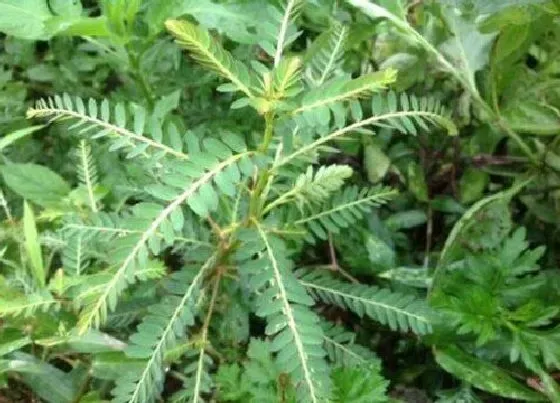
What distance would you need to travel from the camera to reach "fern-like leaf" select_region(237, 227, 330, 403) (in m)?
0.84

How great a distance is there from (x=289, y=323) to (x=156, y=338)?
0.48 feet

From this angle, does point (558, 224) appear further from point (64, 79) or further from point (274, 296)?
point (64, 79)

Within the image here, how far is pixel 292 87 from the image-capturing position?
2.65 ft

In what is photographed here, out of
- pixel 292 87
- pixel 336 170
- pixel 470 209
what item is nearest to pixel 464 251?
pixel 470 209

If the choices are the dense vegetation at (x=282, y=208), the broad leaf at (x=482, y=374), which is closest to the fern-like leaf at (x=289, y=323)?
the dense vegetation at (x=282, y=208)

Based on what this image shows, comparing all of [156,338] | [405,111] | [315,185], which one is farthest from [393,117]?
[156,338]

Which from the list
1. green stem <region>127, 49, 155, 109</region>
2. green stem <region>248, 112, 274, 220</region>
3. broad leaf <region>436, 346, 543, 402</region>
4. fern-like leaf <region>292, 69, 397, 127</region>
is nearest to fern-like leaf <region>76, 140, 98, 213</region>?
green stem <region>127, 49, 155, 109</region>

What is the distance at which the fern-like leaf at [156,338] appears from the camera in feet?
2.87

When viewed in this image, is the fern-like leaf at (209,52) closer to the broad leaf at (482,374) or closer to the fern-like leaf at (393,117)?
the fern-like leaf at (393,117)

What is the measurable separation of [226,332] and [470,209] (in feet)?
1.18

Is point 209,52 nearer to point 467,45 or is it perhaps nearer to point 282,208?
point 282,208

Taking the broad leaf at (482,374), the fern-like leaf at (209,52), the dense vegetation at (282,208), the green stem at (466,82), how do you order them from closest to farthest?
the fern-like leaf at (209,52) → the dense vegetation at (282,208) → the broad leaf at (482,374) → the green stem at (466,82)

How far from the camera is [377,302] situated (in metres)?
1.00

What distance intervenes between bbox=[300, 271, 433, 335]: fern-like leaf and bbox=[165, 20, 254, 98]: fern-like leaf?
0.95 ft
